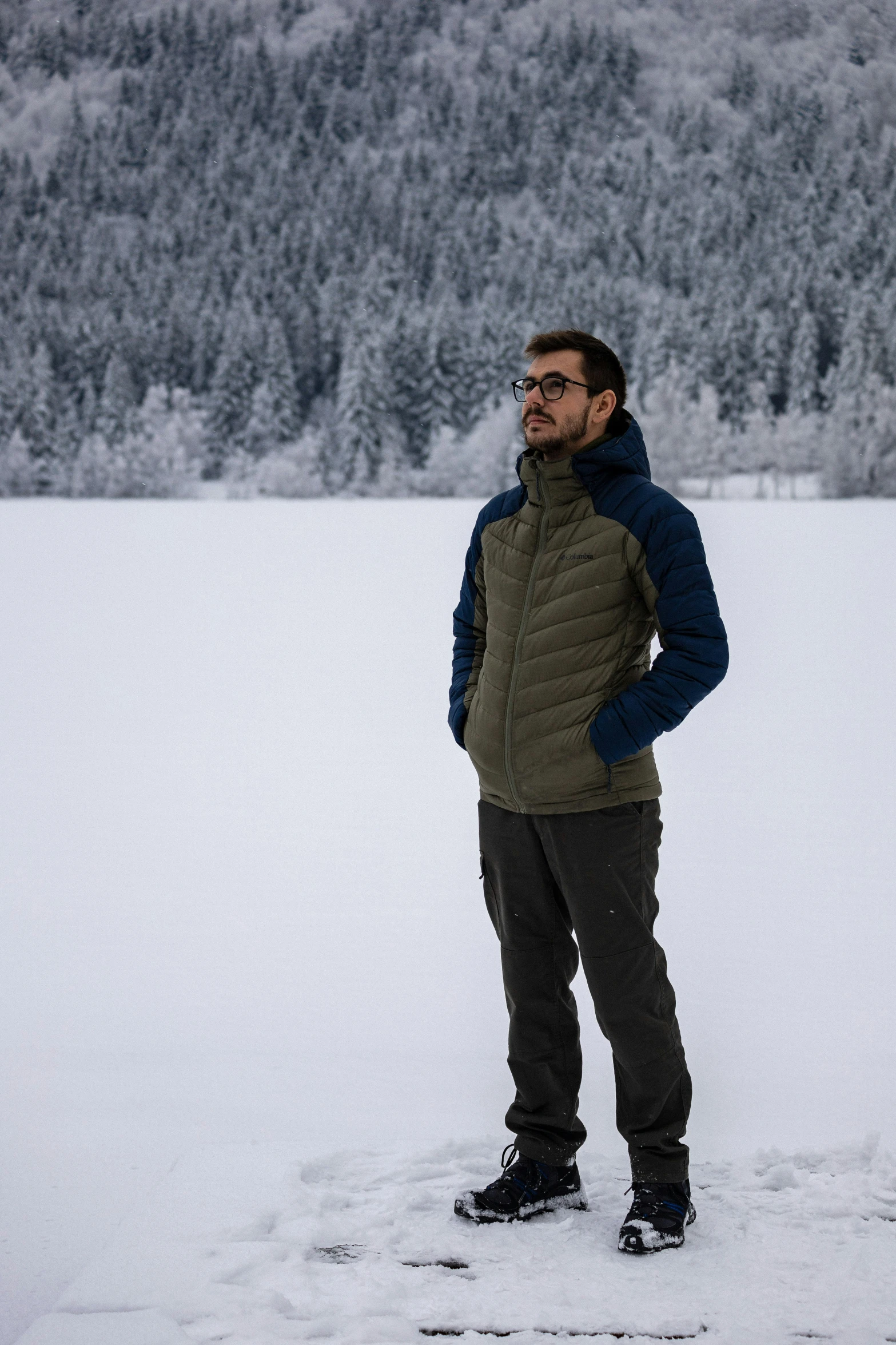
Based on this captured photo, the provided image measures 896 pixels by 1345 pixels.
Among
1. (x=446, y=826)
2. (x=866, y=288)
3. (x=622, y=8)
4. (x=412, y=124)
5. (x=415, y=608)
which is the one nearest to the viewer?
(x=446, y=826)

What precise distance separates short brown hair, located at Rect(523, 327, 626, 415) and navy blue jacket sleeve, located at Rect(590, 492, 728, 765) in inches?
8.9

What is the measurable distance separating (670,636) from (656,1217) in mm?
940

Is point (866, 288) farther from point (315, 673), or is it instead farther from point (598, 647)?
point (598, 647)

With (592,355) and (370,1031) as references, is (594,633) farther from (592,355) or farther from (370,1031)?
(370,1031)

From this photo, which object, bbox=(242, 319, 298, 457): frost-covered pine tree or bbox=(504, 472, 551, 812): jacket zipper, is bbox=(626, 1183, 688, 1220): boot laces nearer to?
bbox=(504, 472, 551, 812): jacket zipper

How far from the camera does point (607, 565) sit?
184 cm

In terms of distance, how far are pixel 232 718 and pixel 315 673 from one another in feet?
5.51

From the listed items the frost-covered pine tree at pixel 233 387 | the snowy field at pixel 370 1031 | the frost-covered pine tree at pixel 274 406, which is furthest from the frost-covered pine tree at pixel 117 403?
the snowy field at pixel 370 1031


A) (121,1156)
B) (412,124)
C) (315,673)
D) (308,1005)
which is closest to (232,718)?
(315,673)

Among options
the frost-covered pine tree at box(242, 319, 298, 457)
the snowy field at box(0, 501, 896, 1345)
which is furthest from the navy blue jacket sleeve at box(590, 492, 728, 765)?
the frost-covered pine tree at box(242, 319, 298, 457)

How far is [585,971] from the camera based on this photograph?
1.88 m

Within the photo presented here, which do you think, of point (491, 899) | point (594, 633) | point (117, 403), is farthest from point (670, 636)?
point (117, 403)

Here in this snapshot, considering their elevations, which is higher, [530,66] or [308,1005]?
[530,66]

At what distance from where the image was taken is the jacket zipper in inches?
74.9
